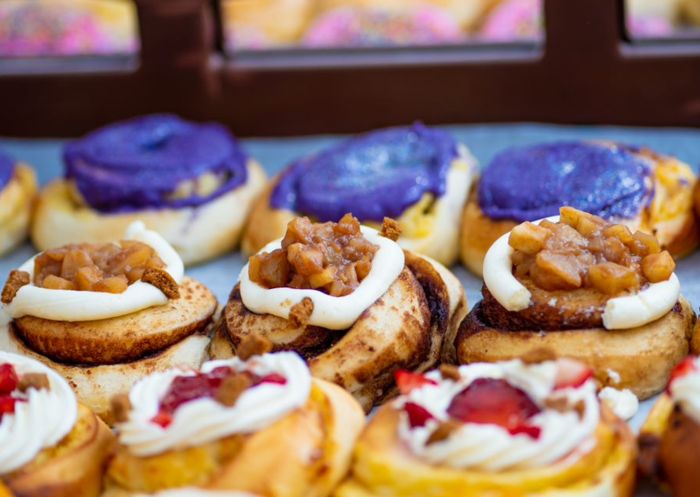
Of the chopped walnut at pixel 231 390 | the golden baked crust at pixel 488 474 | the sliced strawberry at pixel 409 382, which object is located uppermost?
the chopped walnut at pixel 231 390

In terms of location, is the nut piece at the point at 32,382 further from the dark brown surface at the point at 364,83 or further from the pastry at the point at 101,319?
the dark brown surface at the point at 364,83

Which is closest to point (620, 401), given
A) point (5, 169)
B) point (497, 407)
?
point (497, 407)

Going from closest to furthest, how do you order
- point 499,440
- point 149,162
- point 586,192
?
1. point 499,440
2. point 586,192
3. point 149,162

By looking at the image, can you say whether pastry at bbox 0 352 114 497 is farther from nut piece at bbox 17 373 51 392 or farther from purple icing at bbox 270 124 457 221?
purple icing at bbox 270 124 457 221

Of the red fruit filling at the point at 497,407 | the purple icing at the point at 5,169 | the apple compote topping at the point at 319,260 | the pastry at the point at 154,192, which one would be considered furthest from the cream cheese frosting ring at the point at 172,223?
the red fruit filling at the point at 497,407

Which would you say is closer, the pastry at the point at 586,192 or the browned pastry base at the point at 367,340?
the browned pastry base at the point at 367,340

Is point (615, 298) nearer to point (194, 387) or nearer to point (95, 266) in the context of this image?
point (194, 387)

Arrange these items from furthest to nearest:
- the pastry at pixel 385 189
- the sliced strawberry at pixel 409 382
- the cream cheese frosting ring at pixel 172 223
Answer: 1. the cream cheese frosting ring at pixel 172 223
2. the pastry at pixel 385 189
3. the sliced strawberry at pixel 409 382
